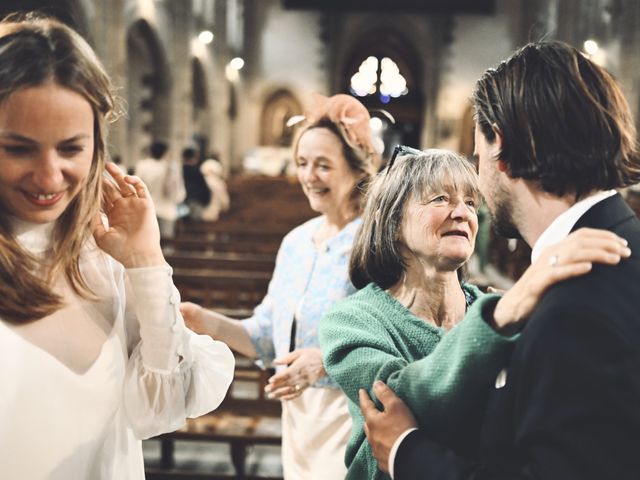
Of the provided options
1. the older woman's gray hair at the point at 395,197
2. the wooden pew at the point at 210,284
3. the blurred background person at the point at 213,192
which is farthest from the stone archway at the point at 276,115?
the older woman's gray hair at the point at 395,197

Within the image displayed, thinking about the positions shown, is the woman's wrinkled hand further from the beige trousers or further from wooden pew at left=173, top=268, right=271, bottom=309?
wooden pew at left=173, top=268, right=271, bottom=309

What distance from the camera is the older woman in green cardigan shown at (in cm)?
124

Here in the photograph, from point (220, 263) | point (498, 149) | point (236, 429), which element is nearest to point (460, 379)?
point (498, 149)

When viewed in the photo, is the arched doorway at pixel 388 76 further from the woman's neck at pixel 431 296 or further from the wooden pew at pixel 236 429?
the woman's neck at pixel 431 296

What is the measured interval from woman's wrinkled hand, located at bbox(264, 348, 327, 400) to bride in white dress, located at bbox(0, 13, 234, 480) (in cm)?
52

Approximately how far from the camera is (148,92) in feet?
49.8

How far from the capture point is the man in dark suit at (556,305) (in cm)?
97

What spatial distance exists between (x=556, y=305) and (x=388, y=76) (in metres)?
23.4

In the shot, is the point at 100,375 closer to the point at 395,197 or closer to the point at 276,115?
the point at 395,197

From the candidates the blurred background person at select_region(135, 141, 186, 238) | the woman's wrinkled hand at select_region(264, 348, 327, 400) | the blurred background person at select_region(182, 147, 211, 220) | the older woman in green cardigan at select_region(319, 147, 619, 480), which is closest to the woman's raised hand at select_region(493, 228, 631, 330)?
the older woman in green cardigan at select_region(319, 147, 619, 480)

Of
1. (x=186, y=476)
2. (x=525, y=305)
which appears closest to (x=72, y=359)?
(x=525, y=305)

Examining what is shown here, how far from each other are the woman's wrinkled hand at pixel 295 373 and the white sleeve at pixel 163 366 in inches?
20.4

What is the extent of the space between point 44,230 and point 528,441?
930mm

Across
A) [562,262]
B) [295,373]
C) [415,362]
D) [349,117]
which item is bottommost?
[295,373]
